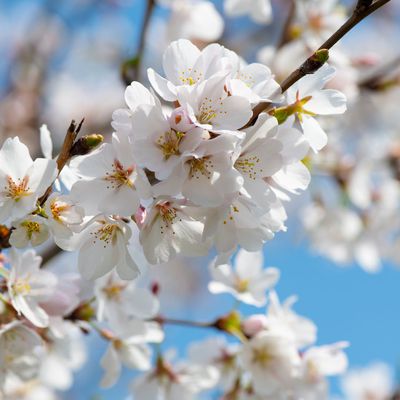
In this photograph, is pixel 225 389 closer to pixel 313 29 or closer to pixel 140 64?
pixel 140 64

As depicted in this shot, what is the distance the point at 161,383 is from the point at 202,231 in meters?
1.06

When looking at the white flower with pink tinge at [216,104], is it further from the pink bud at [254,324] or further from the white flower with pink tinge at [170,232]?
the pink bud at [254,324]

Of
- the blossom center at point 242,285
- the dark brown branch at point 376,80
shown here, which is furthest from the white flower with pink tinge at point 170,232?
the dark brown branch at point 376,80

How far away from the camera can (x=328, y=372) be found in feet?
7.50

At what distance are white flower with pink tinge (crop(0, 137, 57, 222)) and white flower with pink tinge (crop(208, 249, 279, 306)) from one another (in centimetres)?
91

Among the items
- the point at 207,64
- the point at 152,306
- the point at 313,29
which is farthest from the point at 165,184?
the point at 313,29

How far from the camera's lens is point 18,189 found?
4.88 feet

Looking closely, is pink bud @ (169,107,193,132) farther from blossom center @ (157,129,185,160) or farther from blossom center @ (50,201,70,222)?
blossom center @ (50,201,70,222)

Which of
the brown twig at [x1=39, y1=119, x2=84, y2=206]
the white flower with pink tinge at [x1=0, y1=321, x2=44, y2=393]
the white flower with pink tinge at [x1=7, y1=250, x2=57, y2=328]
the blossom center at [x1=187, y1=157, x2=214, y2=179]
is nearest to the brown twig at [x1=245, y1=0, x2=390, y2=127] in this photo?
the blossom center at [x1=187, y1=157, x2=214, y2=179]

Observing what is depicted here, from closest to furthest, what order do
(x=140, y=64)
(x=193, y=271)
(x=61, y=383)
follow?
1. (x=61, y=383)
2. (x=140, y=64)
3. (x=193, y=271)

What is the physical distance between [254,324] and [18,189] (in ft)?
3.11

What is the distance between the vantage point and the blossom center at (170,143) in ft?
4.61

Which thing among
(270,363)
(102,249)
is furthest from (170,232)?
(270,363)

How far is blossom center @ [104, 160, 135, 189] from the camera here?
1.46 m
